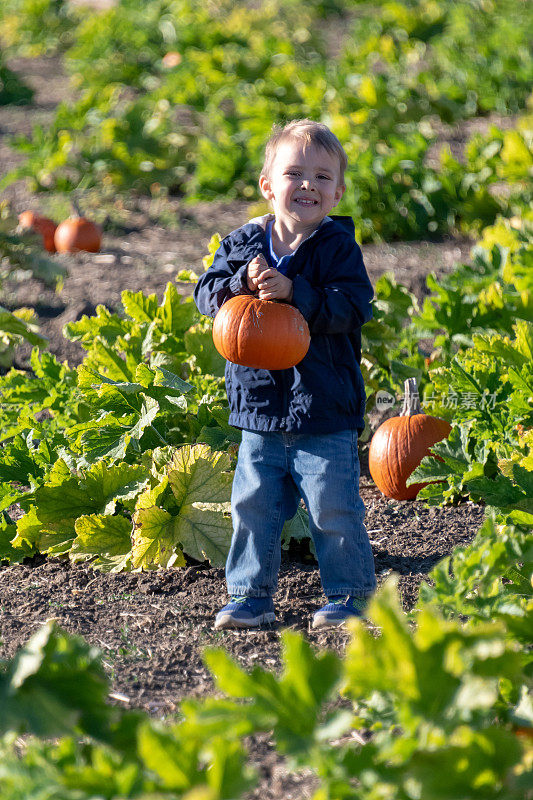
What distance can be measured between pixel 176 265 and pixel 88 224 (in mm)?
944

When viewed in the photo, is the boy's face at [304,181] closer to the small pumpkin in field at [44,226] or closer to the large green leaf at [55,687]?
the large green leaf at [55,687]

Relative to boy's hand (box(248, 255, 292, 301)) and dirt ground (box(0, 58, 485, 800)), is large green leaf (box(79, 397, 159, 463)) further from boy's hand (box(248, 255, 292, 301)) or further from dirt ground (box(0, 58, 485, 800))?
boy's hand (box(248, 255, 292, 301))

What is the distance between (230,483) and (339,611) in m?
0.66

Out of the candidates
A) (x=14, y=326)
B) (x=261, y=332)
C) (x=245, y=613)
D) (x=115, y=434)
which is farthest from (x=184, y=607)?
(x=14, y=326)

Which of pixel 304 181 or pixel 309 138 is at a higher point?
pixel 309 138

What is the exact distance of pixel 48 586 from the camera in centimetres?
357

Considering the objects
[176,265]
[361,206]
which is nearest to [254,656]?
[176,265]

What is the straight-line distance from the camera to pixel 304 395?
3.15 meters

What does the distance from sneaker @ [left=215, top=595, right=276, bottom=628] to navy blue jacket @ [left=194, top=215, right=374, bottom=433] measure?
55 cm

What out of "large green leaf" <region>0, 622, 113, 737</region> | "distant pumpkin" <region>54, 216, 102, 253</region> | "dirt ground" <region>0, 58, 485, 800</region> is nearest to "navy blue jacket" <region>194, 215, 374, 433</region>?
"dirt ground" <region>0, 58, 485, 800</region>

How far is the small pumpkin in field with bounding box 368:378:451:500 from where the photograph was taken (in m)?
4.14

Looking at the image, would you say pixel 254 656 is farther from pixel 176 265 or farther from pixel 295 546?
pixel 176 265

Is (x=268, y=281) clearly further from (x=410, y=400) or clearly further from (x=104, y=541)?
(x=410, y=400)

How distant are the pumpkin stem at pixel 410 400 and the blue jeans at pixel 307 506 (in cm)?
103
